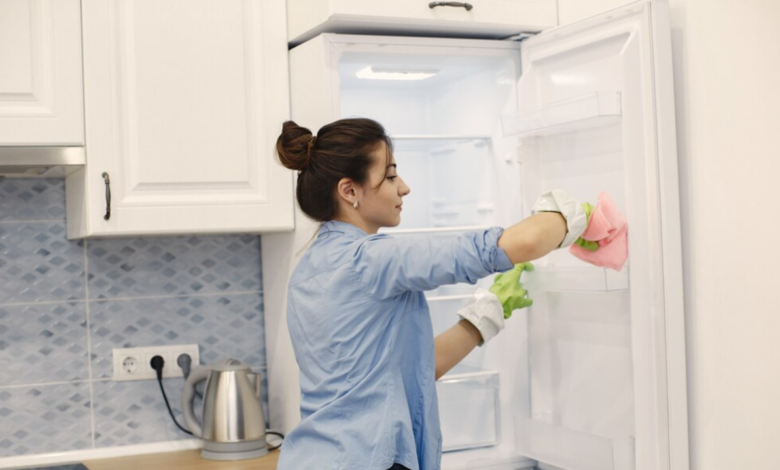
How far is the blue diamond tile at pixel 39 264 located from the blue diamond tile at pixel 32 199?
0.07ft

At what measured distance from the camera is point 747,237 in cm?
161

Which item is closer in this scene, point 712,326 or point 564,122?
point 712,326

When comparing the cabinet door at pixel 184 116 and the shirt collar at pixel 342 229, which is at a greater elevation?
the cabinet door at pixel 184 116

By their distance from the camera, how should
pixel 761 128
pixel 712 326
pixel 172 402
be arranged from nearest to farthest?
pixel 761 128, pixel 712 326, pixel 172 402

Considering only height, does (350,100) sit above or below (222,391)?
above

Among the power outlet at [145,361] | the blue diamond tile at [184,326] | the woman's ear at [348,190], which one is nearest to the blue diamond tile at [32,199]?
the blue diamond tile at [184,326]

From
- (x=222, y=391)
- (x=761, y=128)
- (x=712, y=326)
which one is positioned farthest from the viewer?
(x=222, y=391)

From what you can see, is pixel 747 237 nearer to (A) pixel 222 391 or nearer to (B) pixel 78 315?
(A) pixel 222 391

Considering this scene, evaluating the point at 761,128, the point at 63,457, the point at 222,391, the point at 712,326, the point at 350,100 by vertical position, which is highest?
the point at 350,100

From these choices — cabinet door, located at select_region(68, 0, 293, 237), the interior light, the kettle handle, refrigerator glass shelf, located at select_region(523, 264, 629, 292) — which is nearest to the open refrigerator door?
Answer: refrigerator glass shelf, located at select_region(523, 264, 629, 292)

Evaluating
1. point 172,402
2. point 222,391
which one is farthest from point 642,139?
A: point 172,402

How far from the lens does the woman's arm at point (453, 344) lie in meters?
1.84

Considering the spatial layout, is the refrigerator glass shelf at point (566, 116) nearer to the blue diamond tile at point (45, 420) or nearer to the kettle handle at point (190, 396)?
the kettle handle at point (190, 396)

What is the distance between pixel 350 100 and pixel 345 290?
837 mm
